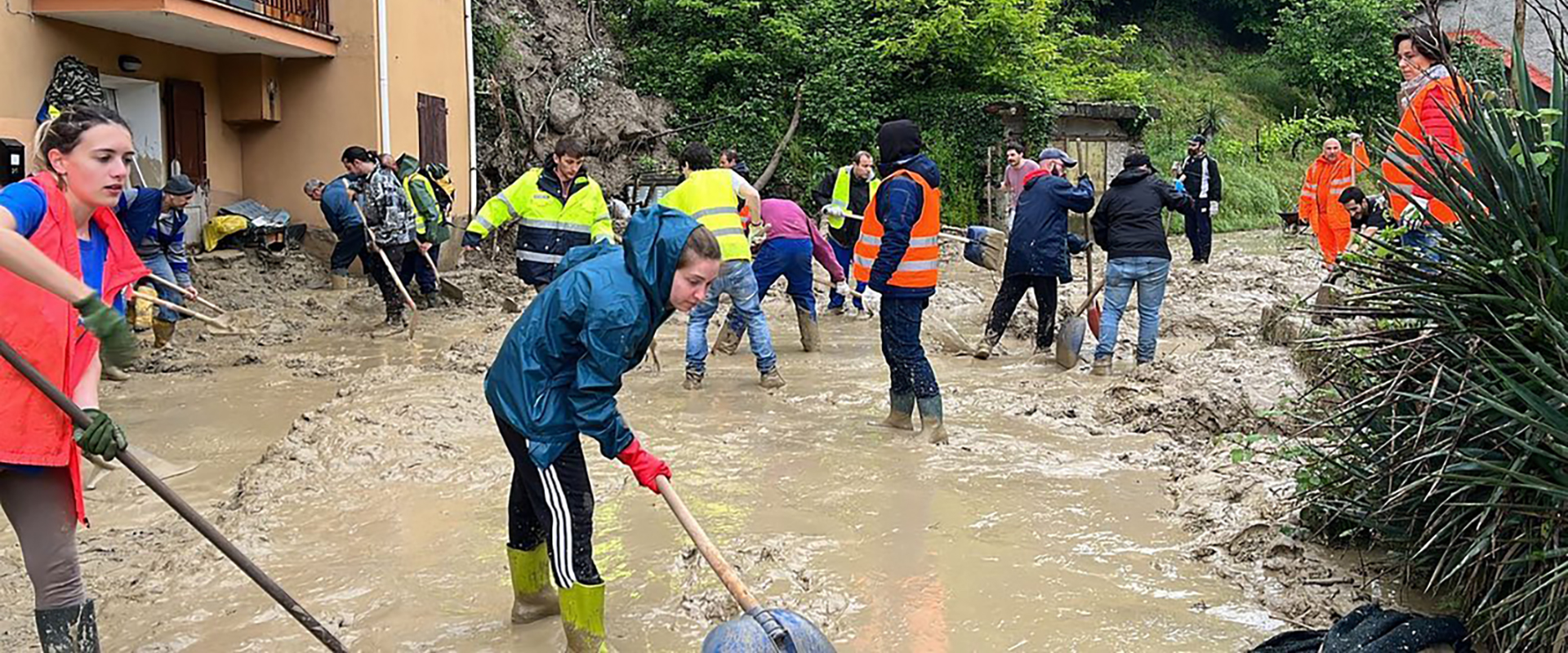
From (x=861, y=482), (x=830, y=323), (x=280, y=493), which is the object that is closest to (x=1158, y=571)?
(x=861, y=482)

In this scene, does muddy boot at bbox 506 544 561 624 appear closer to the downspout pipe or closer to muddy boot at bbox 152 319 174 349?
muddy boot at bbox 152 319 174 349

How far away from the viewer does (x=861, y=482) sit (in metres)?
5.96

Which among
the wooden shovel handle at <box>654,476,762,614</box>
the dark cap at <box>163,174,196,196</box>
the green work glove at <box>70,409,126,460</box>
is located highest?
the dark cap at <box>163,174,196,196</box>

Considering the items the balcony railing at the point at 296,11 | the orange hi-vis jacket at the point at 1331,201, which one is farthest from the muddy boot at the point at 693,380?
the balcony railing at the point at 296,11

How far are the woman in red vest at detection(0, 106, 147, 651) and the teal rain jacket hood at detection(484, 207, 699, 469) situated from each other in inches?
41.8

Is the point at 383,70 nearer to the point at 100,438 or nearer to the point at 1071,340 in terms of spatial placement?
the point at 1071,340

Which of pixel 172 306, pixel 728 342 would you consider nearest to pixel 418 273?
pixel 728 342

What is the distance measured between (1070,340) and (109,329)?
7280 millimetres

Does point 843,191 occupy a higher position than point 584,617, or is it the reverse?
point 843,191

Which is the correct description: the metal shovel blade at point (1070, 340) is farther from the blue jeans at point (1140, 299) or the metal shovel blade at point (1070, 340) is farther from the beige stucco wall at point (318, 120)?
the beige stucco wall at point (318, 120)

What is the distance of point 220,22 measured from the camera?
39.3 feet

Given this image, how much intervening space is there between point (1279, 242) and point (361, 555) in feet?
54.5

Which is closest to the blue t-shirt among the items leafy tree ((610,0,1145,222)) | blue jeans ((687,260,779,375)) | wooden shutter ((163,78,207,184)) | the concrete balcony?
blue jeans ((687,260,779,375))

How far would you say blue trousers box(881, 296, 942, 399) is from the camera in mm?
6836
